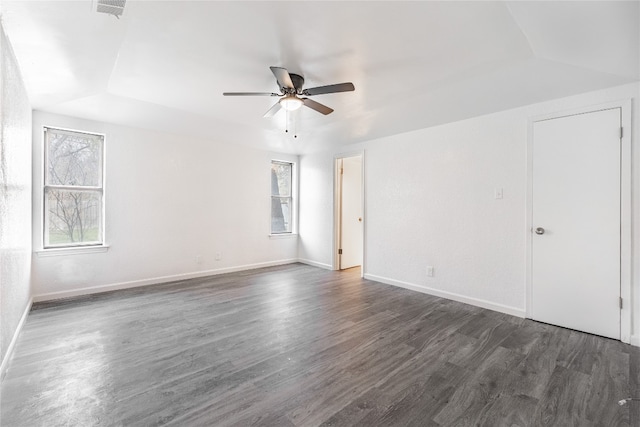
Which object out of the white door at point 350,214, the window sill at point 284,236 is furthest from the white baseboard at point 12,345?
the white door at point 350,214

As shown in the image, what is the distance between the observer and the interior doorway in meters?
5.50

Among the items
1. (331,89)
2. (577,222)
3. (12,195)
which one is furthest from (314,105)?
(577,222)

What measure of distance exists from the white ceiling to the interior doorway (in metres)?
2.08

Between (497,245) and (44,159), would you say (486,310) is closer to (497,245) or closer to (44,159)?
(497,245)

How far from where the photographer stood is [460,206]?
369cm

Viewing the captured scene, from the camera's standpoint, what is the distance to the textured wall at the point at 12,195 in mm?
1939

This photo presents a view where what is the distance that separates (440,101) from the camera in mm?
3221

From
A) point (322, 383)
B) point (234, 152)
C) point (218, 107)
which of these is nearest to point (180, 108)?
point (218, 107)

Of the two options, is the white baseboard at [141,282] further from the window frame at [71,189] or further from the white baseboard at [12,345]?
the window frame at [71,189]

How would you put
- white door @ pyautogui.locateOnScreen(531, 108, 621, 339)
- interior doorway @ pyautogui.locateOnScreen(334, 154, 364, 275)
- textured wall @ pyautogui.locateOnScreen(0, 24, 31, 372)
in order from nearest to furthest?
textured wall @ pyautogui.locateOnScreen(0, 24, 31, 372), white door @ pyautogui.locateOnScreen(531, 108, 621, 339), interior doorway @ pyautogui.locateOnScreen(334, 154, 364, 275)

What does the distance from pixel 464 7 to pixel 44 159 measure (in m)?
4.77

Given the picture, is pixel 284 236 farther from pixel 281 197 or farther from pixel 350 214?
pixel 350 214

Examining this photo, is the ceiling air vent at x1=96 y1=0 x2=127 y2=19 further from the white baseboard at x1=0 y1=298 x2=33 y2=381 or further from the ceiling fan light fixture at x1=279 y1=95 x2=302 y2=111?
the white baseboard at x1=0 y1=298 x2=33 y2=381

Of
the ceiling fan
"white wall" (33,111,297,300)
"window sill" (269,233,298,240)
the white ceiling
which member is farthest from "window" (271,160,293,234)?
the ceiling fan
